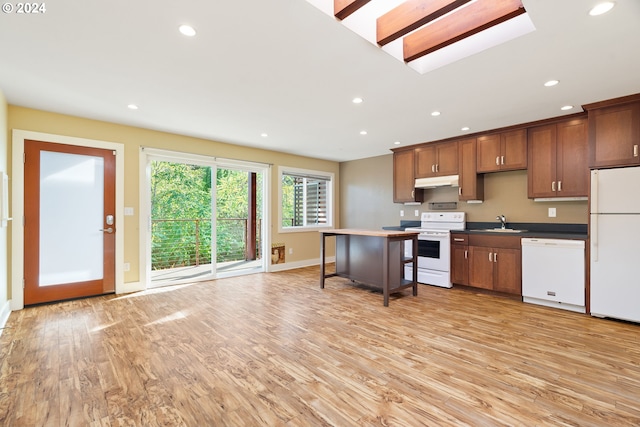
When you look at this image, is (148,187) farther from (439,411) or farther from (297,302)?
(439,411)

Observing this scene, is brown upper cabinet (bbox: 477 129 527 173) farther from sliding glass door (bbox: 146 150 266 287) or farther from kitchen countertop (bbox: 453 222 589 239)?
sliding glass door (bbox: 146 150 266 287)

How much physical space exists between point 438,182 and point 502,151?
1.04 meters

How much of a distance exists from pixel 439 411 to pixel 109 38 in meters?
3.32

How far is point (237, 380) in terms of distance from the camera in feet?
6.60

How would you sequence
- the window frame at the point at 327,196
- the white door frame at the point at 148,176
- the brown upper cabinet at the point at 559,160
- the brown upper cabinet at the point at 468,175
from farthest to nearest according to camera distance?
the window frame at the point at 327,196, the brown upper cabinet at the point at 468,175, the white door frame at the point at 148,176, the brown upper cabinet at the point at 559,160

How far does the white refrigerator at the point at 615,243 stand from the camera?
3.04 meters

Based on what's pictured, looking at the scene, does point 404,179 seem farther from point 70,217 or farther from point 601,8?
point 70,217

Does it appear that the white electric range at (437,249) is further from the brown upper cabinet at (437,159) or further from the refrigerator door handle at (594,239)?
the refrigerator door handle at (594,239)

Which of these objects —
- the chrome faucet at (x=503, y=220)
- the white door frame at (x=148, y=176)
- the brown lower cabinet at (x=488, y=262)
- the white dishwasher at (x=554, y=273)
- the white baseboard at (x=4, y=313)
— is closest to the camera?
the white baseboard at (x=4, y=313)

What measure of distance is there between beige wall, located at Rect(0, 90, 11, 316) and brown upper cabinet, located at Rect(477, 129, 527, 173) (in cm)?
611

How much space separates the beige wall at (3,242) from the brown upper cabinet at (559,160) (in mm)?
6447

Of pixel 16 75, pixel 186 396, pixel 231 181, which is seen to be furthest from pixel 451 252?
pixel 16 75

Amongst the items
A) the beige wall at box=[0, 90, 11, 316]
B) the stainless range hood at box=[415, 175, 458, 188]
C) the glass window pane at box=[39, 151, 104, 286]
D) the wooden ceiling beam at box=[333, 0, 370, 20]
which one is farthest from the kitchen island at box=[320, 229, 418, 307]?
the beige wall at box=[0, 90, 11, 316]
